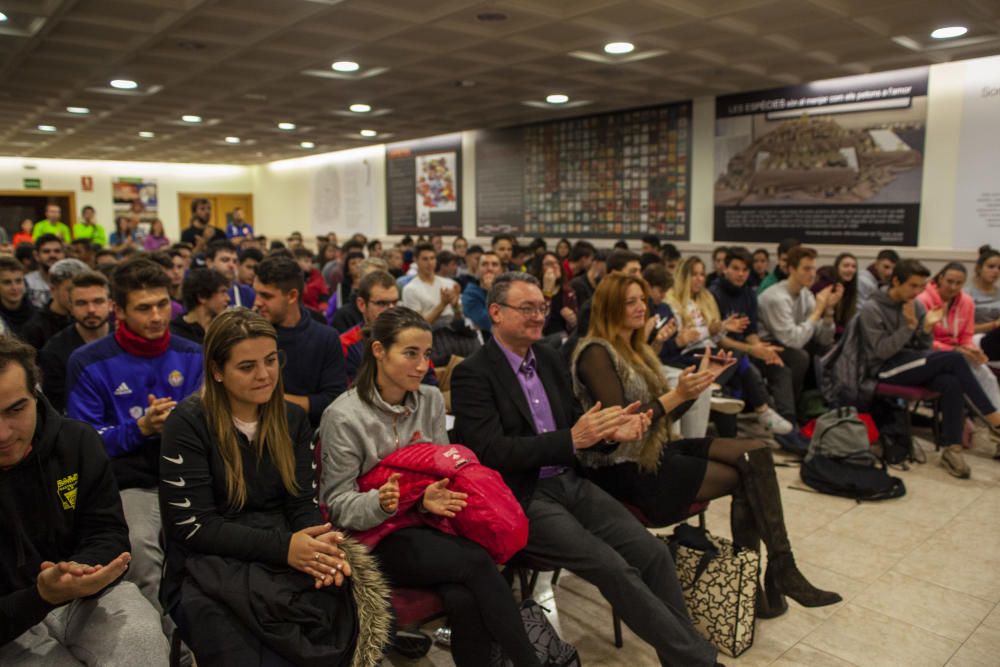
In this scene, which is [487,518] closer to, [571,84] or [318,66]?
[318,66]

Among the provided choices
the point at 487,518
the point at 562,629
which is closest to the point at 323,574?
the point at 487,518

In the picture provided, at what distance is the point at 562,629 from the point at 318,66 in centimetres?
608

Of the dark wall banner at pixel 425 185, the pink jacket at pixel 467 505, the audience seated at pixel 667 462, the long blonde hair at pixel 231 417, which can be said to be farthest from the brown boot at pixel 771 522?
the dark wall banner at pixel 425 185

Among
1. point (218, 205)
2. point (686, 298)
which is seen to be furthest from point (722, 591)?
point (218, 205)

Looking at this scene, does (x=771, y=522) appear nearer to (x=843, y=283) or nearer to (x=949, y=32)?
(x=843, y=283)

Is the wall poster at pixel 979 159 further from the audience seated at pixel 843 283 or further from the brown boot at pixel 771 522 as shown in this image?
the brown boot at pixel 771 522

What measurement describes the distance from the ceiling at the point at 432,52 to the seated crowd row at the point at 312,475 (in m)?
2.66

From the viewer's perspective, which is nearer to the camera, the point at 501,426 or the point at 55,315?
the point at 501,426

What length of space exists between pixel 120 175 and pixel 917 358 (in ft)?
58.9

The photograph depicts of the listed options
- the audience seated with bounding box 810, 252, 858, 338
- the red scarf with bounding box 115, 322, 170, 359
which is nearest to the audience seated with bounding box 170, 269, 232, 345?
the red scarf with bounding box 115, 322, 170, 359

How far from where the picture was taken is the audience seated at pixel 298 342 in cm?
320

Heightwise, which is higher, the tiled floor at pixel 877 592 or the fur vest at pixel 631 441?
the fur vest at pixel 631 441

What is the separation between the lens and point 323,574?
1914 millimetres

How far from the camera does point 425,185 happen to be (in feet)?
43.7
